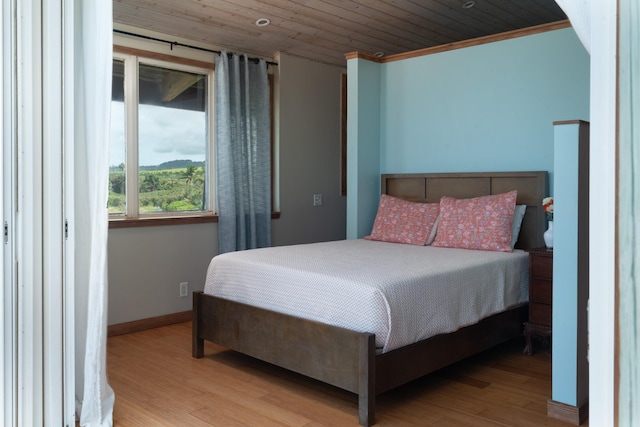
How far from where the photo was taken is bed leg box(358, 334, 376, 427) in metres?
2.62

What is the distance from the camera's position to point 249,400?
9.70ft

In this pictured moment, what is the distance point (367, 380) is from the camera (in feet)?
8.61

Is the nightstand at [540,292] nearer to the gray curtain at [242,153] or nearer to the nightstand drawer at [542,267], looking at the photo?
the nightstand drawer at [542,267]

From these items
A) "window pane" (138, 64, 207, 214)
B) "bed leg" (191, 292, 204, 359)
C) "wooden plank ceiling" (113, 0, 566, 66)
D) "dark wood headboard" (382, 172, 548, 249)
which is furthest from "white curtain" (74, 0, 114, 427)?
"dark wood headboard" (382, 172, 548, 249)

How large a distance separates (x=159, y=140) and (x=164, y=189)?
40cm

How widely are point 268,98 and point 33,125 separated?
10.0 ft

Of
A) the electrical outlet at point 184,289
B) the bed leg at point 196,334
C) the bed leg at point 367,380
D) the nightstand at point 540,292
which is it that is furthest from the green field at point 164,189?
the nightstand at point 540,292

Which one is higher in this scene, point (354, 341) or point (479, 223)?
point (479, 223)

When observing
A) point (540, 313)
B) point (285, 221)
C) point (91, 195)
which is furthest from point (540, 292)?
point (91, 195)

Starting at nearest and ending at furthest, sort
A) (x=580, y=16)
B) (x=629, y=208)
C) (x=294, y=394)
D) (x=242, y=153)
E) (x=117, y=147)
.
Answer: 1. (x=629, y=208)
2. (x=580, y=16)
3. (x=294, y=394)
4. (x=117, y=147)
5. (x=242, y=153)

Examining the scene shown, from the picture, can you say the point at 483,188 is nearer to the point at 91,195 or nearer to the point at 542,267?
the point at 542,267

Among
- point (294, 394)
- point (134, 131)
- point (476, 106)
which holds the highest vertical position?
point (476, 106)

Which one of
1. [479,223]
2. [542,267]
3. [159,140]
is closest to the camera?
[542,267]

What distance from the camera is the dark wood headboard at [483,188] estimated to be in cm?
414
